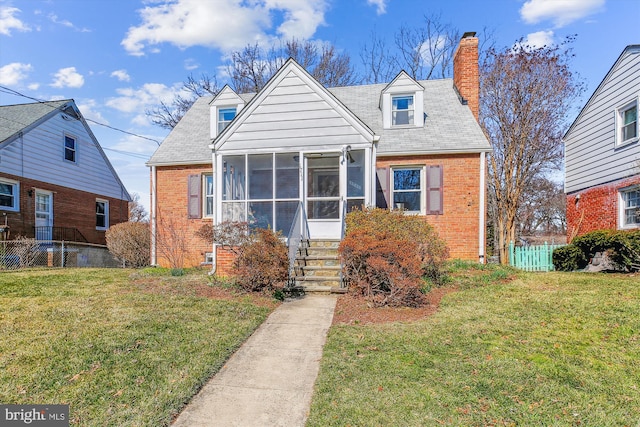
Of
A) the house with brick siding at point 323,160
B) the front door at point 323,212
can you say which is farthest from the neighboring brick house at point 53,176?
the front door at point 323,212

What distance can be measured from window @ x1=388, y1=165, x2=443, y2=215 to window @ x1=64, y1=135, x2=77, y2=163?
15535mm

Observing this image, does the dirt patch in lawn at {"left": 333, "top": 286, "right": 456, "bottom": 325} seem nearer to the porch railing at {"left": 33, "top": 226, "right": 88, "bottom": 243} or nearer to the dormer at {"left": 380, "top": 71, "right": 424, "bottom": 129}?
the dormer at {"left": 380, "top": 71, "right": 424, "bottom": 129}

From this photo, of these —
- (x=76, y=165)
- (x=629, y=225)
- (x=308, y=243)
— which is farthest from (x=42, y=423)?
(x=76, y=165)

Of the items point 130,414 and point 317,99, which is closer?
point 130,414

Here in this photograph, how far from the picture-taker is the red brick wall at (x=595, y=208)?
38.4 feet

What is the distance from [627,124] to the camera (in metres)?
11.4

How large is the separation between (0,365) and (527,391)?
5564mm

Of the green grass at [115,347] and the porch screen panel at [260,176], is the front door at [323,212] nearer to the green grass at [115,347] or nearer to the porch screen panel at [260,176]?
the porch screen panel at [260,176]

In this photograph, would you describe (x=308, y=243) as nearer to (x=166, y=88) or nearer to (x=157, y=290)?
(x=157, y=290)

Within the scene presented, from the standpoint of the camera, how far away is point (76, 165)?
17234 mm

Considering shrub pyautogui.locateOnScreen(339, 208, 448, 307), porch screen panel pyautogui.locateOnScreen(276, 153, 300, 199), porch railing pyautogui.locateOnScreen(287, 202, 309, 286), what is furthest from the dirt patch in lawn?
porch screen panel pyautogui.locateOnScreen(276, 153, 300, 199)

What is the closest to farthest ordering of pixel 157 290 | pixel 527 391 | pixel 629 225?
pixel 527 391, pixel 157 290, pixel 629 225

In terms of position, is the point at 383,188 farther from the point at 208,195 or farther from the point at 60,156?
the point at 60,156

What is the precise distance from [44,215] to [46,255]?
→ 3.28 meters
